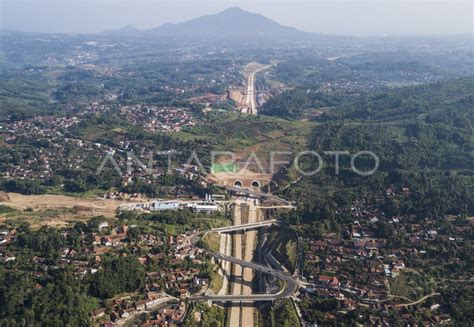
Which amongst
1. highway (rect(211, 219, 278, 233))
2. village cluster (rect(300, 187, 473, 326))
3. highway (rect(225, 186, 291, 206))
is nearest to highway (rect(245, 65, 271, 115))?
highway (rect(225, 186, 291, 206))

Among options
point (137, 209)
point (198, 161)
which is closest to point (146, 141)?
point (198, 161)

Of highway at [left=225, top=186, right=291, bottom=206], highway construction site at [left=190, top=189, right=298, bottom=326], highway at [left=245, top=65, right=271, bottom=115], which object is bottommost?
highway construction site at [left=190, top=189, right=298, bottom=326]

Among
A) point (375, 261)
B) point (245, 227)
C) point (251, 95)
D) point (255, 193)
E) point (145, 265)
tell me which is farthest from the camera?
point (251, 95)

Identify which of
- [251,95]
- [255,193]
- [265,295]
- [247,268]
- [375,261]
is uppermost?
[251,95]

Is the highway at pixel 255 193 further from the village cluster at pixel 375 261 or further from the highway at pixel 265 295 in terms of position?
the highway at pixel 265 295

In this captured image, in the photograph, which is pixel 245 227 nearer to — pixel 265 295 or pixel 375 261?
pixel 265 295

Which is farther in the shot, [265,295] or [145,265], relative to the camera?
[145,265]

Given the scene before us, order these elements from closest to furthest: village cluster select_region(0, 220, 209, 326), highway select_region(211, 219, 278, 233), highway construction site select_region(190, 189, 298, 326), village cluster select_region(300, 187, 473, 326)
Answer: village cluster select_region(0, 220, 209, 326), village cluster select_region(300, 187, 473, 326), highway construction site select_region(190, 189, 298, 326), highway select_region(211, 219, 278, 233)

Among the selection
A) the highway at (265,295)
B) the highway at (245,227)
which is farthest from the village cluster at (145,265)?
the highway at (245,227)

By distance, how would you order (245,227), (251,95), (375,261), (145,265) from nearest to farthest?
1. (145,265)
2. (375,261)
3. (245,227)
4. (251,95)

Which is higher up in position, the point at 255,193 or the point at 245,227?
the point at 255,193

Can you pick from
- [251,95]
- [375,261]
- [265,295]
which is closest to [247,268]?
[265,295]

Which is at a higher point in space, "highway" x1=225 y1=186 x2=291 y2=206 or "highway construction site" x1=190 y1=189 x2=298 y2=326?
"highway" x1=225 y1=186 x2=291 y2=206

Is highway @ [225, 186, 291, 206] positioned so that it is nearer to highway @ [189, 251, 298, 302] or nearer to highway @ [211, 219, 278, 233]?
highway @ [211, 219, 278, 233]
